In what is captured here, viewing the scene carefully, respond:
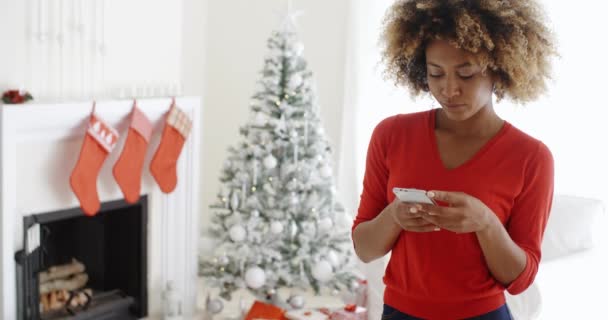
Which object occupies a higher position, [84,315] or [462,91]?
[462,91]

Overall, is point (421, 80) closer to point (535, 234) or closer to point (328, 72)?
point (535, 234)

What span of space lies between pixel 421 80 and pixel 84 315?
2.22 metres

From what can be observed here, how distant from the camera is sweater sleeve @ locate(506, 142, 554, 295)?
1.27m

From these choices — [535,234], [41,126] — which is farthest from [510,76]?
[41,126]

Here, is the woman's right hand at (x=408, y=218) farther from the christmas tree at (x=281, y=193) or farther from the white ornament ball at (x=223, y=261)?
the white ornament ball at (x=223, y=261)

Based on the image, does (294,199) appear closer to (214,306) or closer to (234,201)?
(234,201)

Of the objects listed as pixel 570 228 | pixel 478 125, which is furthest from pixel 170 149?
pixel 478 125

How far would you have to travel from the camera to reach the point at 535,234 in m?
1.27

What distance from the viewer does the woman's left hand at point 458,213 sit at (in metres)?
1.16

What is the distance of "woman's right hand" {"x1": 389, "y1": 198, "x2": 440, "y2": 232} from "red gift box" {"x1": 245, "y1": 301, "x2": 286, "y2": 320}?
2.27m

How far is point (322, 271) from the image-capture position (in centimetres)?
338

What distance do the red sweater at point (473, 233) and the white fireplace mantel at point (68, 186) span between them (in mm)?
1797

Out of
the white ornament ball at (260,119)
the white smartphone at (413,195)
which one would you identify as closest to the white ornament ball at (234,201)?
the white ornament ball at (260,119)

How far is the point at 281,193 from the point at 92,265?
986mm
